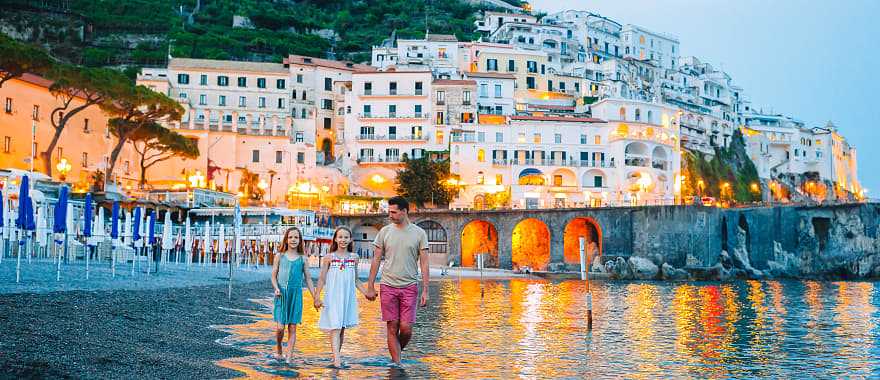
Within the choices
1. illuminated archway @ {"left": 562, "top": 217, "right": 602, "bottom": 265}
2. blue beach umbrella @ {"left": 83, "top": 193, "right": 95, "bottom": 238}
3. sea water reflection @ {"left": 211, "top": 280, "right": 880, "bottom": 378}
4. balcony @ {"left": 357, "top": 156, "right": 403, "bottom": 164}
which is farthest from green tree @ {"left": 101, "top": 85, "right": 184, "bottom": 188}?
illuminated archway @ {"left": 562, "top": 217, "right": 602, "bottom": 265}

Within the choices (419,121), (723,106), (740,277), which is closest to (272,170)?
(419,121)

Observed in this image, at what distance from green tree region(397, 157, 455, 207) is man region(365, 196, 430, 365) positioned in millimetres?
58902

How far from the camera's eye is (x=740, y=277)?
67.0 metres

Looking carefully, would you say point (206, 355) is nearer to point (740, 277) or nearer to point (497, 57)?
point (740, 277)

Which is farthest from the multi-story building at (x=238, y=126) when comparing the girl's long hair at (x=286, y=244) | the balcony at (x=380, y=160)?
the girl's long hair at (x=286, y=244)

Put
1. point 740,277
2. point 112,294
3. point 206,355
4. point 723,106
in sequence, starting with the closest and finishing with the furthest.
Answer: point 206,355 → point 112,294 → point 740,277 → point 723,106

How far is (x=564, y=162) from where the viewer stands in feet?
249

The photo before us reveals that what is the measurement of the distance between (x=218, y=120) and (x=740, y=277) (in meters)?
46.0

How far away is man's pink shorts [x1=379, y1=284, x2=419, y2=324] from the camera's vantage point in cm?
1134

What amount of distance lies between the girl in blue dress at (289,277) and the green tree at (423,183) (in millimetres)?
58341

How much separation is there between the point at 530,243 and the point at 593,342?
55.1 metres

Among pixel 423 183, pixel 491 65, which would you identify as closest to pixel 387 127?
pixel 423 183

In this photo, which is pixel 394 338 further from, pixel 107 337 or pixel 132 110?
pixel 132 110

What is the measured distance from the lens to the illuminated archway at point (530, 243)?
72812 millimetres
